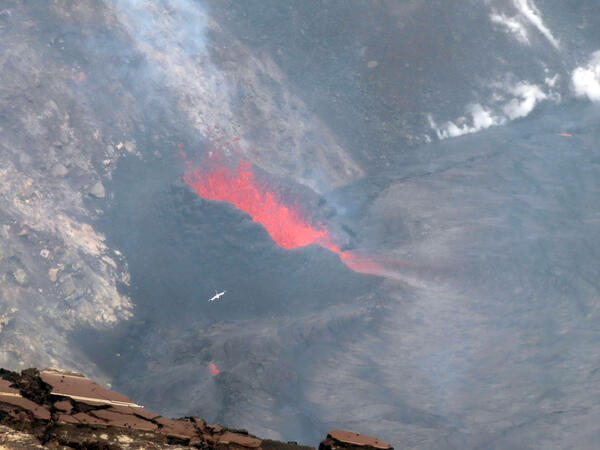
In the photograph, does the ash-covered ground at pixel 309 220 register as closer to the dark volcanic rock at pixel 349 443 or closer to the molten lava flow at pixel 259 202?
the molten lava flow at pixel 259 202

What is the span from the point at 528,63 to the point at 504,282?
1346cm

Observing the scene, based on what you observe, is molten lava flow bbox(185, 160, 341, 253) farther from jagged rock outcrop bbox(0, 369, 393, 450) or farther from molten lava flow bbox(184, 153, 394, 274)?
jagged rock outcrop bbox(0, 369, 393, 450)

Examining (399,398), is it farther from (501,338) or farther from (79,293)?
(79,293)

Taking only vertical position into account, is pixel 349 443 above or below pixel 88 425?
above

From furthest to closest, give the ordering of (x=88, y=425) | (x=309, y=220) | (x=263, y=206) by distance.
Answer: (x=309, y=220)
(x=263, y=206)
(x=88, y=425)

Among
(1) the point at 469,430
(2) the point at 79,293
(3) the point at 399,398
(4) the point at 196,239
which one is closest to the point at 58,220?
(2) the point at 79,293

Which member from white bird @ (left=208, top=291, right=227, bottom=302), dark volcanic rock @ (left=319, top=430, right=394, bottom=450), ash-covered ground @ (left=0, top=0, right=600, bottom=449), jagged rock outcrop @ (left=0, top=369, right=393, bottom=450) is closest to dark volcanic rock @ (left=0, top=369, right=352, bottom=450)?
jagged rock outcrop @ (left=0, top=369, right=393, bottom=450)

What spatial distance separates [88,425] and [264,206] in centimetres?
1463

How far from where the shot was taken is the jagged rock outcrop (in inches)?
175

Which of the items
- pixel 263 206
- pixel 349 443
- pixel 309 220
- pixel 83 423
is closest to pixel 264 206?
pixel 263 206

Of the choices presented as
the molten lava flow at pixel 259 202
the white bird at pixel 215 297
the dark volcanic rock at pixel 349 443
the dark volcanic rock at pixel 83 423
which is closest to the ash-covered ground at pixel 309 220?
the white bird at pixel 215 297

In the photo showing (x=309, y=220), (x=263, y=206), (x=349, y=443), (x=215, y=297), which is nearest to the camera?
(x=349, y=443)

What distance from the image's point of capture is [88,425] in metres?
4.68

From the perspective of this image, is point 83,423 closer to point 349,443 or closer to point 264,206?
point 349,443
